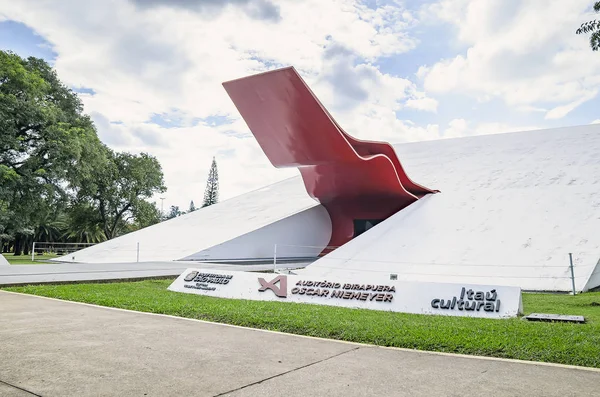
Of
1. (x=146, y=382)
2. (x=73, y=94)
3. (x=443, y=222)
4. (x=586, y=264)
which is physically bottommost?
(x=146, y=382)

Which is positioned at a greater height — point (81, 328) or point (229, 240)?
point (229, 240)

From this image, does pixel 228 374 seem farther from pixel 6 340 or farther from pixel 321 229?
pixel 321 229

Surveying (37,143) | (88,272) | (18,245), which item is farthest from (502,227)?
(18,245)

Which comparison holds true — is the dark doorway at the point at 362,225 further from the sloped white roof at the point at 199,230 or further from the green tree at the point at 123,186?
the green tree at the point at 123,186

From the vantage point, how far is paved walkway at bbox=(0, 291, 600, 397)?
10.1ft

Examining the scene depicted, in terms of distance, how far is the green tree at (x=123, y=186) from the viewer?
31.6 m

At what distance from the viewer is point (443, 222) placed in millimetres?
12172

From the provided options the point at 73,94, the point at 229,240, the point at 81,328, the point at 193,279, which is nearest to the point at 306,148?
the point at 229,240

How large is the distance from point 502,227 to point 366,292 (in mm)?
5192

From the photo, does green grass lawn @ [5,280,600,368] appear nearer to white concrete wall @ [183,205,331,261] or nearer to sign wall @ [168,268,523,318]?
sign wall @ [168,268,523,318]

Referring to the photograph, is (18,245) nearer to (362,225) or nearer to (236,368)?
(362,225)

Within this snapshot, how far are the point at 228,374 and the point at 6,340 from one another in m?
2.47

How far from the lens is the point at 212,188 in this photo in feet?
194

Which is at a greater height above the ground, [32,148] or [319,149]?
[32,148]
